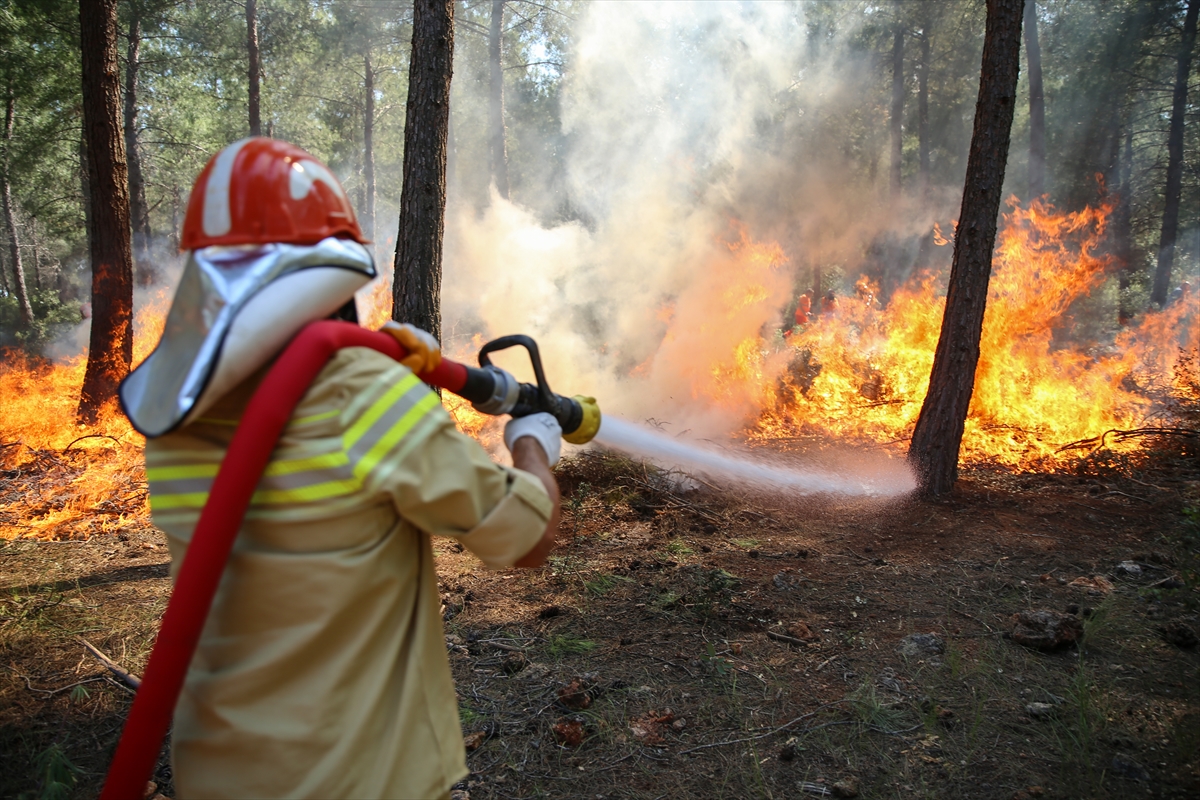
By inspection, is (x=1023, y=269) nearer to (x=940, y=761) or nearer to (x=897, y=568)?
(x=897, y=568)

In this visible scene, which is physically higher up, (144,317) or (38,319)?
(144,317)

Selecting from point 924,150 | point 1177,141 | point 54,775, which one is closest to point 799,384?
point 54,775

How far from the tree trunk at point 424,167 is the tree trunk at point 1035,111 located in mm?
15998

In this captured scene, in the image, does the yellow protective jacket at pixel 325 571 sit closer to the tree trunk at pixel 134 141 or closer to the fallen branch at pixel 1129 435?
the fallen branch at pixel 1129 435

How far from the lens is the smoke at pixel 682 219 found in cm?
1195

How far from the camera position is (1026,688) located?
10.7 feet

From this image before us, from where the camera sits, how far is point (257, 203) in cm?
134

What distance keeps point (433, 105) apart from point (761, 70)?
1434 cm

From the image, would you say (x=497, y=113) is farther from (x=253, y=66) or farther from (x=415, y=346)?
(x=415, y=346)

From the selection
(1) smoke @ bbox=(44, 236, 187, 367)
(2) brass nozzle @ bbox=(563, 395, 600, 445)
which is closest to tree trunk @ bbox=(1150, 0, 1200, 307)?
(2) brass nozzle @ bbox=(563, 395, 600, 445)

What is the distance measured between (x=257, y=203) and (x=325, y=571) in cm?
71

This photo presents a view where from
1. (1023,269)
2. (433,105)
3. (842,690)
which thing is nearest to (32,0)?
(433,105)

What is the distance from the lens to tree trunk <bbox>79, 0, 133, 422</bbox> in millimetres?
8098

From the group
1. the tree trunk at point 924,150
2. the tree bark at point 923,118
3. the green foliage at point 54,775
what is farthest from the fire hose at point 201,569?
the tree bark at point 923,118
